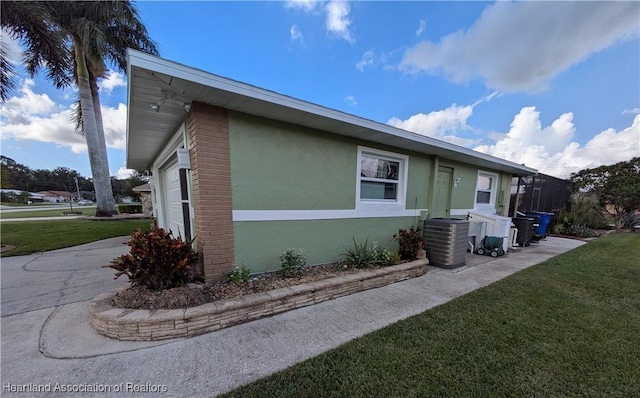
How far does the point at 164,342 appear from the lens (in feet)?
7.92

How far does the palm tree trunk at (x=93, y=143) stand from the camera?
1090 cm

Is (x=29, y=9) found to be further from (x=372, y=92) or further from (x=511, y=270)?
(x=511, y=270)

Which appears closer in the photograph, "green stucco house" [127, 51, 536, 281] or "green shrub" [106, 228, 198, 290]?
"green shrub" [106, 228, 198, 290]

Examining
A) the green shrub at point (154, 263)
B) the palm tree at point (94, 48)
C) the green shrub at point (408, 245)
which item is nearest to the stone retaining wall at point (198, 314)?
the green shrub at point (154, 263)

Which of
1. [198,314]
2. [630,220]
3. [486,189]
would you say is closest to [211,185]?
[198,314]

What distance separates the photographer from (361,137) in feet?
15.2

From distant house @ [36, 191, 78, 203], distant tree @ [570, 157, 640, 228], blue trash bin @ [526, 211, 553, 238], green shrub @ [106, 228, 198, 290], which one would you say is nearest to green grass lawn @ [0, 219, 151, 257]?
green shrub @ [106, 228, 198, 290]

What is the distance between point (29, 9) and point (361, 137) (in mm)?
9299

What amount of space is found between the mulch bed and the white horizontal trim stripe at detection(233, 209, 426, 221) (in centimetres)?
95

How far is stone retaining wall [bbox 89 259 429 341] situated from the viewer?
2416 mm

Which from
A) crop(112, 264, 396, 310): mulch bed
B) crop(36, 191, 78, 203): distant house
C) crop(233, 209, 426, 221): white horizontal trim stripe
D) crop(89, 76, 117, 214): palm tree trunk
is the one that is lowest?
crop(36, 191, 78, 203): distant house

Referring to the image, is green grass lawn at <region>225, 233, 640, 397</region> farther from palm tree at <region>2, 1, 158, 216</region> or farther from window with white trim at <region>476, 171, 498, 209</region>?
palm tree at <region>2, 1, 158, 216</region>

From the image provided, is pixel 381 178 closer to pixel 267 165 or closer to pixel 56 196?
pixel 267 165

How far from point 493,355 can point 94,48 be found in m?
16.0
